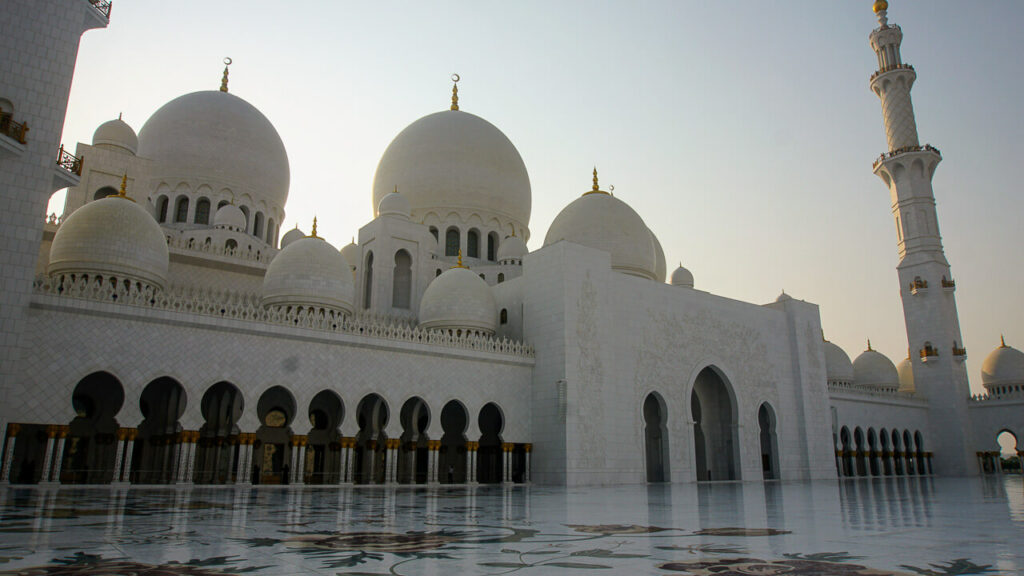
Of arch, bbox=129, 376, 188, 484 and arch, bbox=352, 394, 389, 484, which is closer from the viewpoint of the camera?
arch, bbox=129, 376, 188, 484

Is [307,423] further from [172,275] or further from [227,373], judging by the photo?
[172,275]

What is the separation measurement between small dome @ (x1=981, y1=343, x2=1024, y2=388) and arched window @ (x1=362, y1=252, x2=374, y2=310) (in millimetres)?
25922

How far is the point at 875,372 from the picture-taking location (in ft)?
95.8

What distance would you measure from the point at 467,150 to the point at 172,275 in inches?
417

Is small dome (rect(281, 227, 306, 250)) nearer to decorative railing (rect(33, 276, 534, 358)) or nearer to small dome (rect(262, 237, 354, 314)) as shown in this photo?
decorative railing (rect(33, 276, 534, 358))

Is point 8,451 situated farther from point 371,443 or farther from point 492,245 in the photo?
point 492,245

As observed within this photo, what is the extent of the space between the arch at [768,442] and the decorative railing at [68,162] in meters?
17.4

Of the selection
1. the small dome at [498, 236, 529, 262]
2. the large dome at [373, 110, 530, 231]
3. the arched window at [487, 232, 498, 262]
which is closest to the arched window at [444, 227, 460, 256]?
the large dome at [373, 110, 530, 231]

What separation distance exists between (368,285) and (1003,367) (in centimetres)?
2612

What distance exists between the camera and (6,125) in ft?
31.1

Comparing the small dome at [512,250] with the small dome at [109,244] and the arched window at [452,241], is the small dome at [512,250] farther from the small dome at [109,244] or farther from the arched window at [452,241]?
the small dome at [109,244]

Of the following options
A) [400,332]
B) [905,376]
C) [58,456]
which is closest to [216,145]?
[400,332]

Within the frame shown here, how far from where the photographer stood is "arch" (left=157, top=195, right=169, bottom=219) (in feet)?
66.1

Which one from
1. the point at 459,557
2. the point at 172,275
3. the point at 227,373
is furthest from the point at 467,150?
the point at 459,557
